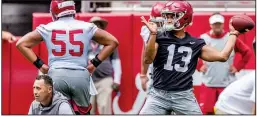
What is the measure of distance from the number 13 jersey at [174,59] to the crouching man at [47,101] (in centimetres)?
118

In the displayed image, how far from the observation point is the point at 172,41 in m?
8.54

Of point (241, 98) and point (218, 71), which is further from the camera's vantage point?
point (218, 71)

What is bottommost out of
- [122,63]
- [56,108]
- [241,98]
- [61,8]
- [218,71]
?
[122,63]

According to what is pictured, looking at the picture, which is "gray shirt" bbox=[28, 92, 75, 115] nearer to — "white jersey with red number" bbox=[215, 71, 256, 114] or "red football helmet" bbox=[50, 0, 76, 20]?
Result: "red football helmet" bbox=[50, 0, 76, 20]

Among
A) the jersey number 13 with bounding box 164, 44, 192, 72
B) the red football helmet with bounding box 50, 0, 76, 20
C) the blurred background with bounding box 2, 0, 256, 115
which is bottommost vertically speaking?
the blurred background with bounding box 2, 0, 256, 115

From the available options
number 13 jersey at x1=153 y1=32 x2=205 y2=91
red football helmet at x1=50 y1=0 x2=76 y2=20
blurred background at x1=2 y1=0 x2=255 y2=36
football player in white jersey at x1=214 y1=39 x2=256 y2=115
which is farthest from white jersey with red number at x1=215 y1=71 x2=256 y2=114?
blurred background at x1=2 y1=0 x2=255 y2=36

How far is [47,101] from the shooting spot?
25.6 ft

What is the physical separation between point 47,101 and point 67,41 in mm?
1139

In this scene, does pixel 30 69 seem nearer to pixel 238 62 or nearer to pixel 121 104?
pixel 121 104

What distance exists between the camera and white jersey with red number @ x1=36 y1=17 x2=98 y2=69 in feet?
28.9

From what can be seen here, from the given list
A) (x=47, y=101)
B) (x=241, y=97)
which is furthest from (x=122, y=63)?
(x=47, y=101)

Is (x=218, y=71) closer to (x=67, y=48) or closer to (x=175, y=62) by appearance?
(x=175, y=62)

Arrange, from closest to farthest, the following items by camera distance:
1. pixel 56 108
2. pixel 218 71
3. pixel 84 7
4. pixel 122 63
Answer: pixel 56 108 → pixel 218 71 → pixel 122 63 → pixel 84 7

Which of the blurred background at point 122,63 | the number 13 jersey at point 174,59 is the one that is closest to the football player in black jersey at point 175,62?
the number 13 jersey at point 174,59
